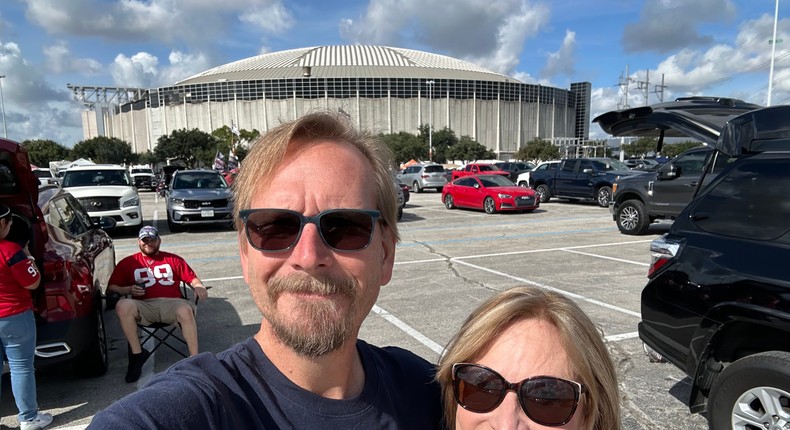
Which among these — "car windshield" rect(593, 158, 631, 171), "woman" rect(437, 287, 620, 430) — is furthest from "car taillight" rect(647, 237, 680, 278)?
"car windshield" rect(593, 158, 631, 171)

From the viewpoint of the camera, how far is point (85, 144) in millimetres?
76250

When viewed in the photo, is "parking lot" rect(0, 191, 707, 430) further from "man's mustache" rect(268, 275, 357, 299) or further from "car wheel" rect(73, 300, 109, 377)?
"man's mustache" rect(268, 275, 357, 299)

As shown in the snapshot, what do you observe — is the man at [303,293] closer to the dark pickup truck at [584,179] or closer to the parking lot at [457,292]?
the parking lot at [457,292]

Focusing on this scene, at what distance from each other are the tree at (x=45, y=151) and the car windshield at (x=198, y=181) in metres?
72.1

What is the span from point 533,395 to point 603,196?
1884cm

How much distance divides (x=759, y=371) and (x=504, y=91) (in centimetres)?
9870

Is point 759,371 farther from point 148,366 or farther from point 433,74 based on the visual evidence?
point 433,74

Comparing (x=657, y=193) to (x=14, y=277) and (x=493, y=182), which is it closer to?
(x=493, y=182)

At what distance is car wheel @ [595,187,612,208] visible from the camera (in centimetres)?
1836

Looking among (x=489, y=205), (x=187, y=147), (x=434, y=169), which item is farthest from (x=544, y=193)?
(x=187, y=147)

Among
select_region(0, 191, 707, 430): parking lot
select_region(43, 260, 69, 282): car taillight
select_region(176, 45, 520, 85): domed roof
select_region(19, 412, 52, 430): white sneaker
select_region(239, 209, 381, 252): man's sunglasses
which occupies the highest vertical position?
select_region(176, 45, 520, 85): domed roof

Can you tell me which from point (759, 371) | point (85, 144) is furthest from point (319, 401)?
point (85, 144)

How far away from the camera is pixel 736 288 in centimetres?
285

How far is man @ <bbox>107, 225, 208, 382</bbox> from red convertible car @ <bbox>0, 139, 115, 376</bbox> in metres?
0.26
